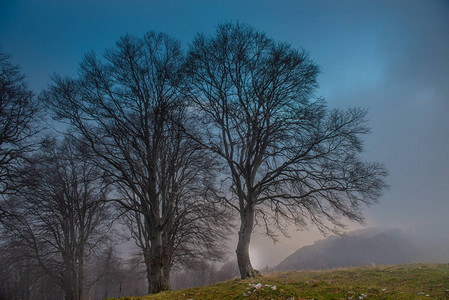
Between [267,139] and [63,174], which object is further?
[63,174]

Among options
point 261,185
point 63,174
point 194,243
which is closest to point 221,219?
point 194,243

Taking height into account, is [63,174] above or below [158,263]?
above

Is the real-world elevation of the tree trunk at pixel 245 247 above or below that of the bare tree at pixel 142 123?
below

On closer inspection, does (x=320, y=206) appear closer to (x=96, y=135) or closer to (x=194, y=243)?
(x=194, y=243)

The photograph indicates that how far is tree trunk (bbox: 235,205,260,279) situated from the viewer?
11.1 metres

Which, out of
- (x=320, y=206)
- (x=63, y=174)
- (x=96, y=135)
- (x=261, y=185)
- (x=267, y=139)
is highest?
(x=63, y=174)

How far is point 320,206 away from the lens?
474 inches

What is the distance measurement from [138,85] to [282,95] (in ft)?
23.1

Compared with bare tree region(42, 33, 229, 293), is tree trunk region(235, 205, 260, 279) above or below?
below

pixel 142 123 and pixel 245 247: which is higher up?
pixel 142 123

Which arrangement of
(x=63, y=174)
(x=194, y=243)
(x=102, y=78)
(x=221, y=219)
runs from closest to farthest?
(x=102, y=78), (x=221, y=219), (x=194, y=243), (x=63, y=174)

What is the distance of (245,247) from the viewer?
450 inches

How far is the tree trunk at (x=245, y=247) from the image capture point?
36.5 feet

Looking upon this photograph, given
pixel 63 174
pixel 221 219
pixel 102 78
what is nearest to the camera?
pixel 102 78
